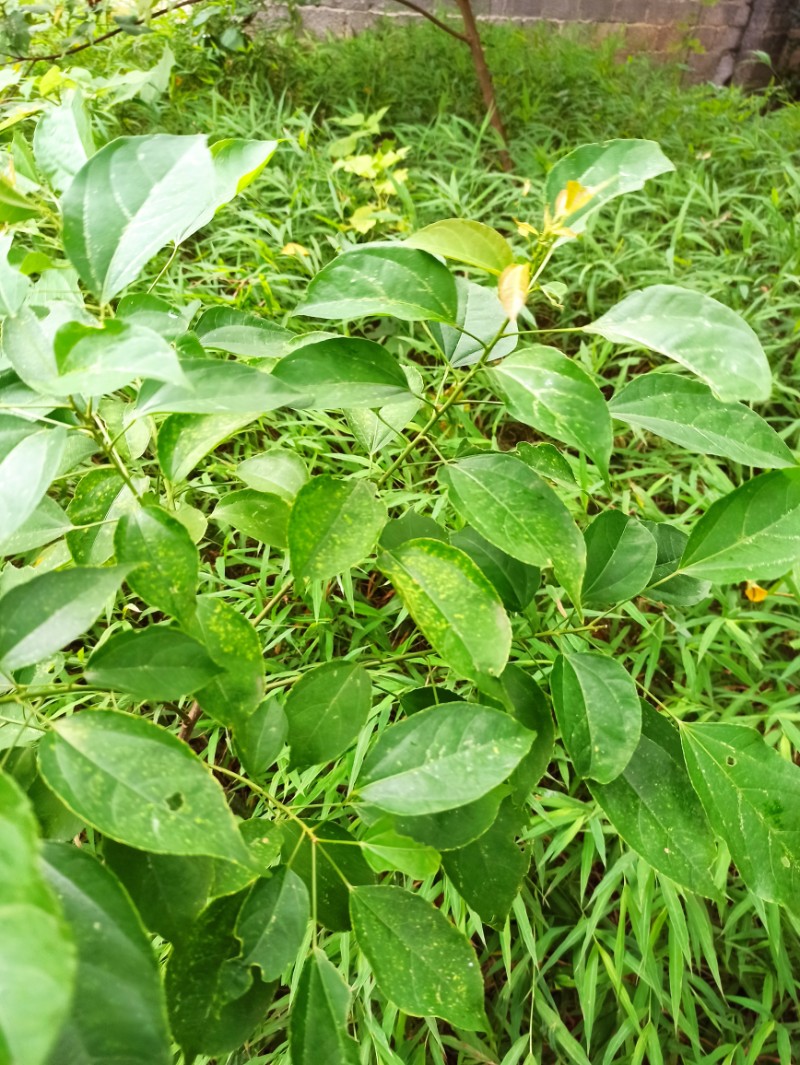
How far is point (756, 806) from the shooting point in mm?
511

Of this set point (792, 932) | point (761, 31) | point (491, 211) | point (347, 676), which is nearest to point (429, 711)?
point (347, 676)

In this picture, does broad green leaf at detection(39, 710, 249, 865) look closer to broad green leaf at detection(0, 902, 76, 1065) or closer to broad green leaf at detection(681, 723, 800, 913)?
broad green leaf at detection(0, 902, 76, 1065)

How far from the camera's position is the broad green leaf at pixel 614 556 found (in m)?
0.60

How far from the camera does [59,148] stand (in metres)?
0.61

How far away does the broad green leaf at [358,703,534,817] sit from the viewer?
1.53ft

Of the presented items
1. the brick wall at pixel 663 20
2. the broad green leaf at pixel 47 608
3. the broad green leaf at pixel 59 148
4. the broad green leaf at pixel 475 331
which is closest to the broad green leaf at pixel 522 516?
the broad green leaf at pixel 475 331

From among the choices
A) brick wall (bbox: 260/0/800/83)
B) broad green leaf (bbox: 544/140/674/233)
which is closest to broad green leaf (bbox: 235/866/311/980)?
broad green leaf (bbox: 544/140/674/233)

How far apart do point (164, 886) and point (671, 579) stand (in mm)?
493

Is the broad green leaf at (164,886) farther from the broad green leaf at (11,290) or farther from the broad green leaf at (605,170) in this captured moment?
the broad green leaf at (605,170)

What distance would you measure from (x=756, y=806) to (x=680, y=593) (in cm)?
21

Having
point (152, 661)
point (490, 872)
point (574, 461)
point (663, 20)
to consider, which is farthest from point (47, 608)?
point (663, 20)

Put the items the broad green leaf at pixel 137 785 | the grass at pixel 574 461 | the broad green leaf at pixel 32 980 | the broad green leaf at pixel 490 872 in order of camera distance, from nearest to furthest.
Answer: the broad green leaf at pixel 32 980, the broad green leaf at pixel 137 785, the broad green leaf at pixel 490 872, the grass at pixel 574 461

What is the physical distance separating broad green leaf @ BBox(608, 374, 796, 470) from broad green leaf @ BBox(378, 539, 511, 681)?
168 mm

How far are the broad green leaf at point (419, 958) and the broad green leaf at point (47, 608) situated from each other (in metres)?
0.28
